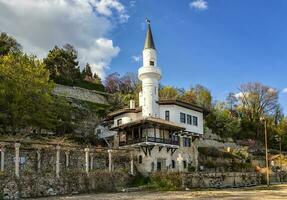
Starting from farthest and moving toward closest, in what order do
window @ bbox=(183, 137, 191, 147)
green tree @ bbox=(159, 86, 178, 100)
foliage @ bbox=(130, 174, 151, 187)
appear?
green tree @ bbox=(159, 86, 178, 100) → window @ bbox=(183, 137, 191, 147) → foliage @ bbox=(130, 174, 151, 187)

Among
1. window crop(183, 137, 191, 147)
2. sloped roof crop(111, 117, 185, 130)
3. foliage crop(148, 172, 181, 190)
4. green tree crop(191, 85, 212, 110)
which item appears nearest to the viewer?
foliage crop(148, 172, 181, 190)

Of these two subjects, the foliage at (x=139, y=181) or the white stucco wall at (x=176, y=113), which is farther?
the white stucco wall at (x=176, y=113)

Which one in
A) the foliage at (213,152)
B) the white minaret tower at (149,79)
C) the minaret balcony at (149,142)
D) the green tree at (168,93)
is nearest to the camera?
the minaret balcony at (149,142)

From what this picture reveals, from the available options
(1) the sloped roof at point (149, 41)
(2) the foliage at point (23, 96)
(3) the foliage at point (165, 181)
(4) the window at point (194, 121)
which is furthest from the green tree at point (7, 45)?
(3) the foliage at point (165, 181)

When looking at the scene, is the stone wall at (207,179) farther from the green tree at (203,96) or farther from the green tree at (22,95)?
the green tree at (203,96)

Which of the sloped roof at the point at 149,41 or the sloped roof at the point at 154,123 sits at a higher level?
the sloped roof at the point at 149,41

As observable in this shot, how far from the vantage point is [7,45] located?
6253 cm

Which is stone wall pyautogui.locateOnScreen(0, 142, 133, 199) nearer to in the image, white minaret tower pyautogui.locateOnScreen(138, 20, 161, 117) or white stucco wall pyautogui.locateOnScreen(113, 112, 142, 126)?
white stucco wall pyautogui.locateOnScreen(113, 112, 142, 126)

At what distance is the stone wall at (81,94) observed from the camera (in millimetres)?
66250

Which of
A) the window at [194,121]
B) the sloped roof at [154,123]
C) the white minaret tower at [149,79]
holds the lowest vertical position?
the sloped roof at [154,123]

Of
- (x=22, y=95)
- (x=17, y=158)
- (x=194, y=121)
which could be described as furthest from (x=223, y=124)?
(x=17, y=158)

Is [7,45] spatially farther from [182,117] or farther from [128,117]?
[182,117]

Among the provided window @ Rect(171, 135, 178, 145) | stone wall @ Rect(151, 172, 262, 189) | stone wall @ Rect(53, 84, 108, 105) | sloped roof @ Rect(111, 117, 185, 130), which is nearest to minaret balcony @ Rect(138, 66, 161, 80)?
sloped roof @ Rect(111, 117, 185, 130)

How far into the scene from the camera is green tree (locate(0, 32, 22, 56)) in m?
60.5
